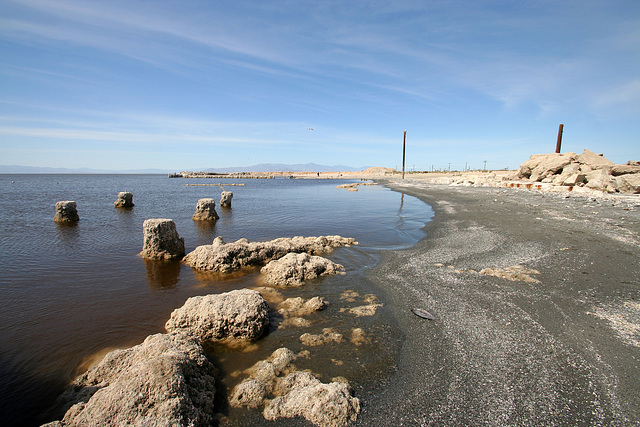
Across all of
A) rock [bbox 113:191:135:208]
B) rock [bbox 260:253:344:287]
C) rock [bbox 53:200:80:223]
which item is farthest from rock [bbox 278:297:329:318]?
rock [bbox 113:191:135:208]

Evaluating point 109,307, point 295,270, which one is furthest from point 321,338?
point 109,307

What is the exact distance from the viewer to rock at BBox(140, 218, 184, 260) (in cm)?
938

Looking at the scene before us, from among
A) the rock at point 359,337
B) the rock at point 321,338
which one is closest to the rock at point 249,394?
the rock at point 321,338

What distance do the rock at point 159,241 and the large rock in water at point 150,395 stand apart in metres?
6.08

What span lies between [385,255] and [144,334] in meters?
6.84

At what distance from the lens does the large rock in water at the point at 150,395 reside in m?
2.82

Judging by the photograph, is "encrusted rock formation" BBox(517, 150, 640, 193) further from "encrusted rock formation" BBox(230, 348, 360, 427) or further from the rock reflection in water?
the rock reflection in water

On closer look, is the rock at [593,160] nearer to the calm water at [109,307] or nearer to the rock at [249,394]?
the calm water at [109,307]

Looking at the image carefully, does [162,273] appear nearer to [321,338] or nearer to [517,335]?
[321,338]

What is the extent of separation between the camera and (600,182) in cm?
2083

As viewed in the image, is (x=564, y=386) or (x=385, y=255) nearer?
(x=564, y=386)

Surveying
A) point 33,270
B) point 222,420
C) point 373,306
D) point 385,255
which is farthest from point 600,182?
point 33,270

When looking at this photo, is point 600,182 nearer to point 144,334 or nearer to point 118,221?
point 144,334

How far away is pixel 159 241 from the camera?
9.37 meters
